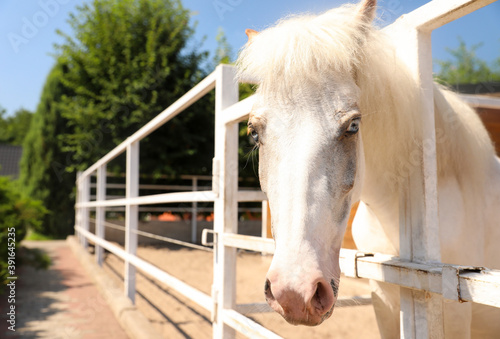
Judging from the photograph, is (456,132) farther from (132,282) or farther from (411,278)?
(132,282)

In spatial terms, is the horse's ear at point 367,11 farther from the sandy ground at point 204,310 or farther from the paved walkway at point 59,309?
the paved walkway at point 59,309

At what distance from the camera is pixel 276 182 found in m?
0.98

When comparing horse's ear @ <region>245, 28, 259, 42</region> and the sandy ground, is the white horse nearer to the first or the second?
horse's ear @ <region>245, 28, 259, 42</region>

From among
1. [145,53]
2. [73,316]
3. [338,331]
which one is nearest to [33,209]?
[73,316]

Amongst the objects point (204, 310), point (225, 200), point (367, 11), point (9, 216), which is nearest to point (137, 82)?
point (9, 216)

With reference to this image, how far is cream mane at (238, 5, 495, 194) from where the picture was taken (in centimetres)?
101

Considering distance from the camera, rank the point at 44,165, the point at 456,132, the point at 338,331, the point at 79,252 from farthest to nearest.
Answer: the point at 44,165
the point at 79,252
the point at 338,331
the point at 456,132

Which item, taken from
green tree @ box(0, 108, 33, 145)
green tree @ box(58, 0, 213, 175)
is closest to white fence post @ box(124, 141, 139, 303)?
green tree @ box(58, 0, 213, 175)

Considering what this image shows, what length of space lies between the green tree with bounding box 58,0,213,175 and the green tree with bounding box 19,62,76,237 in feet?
10.6

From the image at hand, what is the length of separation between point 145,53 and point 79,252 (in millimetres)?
5615

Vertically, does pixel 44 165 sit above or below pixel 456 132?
above

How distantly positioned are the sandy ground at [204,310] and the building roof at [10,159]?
24.6 meters

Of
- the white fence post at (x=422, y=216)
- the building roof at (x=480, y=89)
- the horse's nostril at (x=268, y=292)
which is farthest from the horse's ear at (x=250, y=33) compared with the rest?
the building roof at (x=480, y=89)

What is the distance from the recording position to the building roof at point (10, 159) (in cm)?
2641
